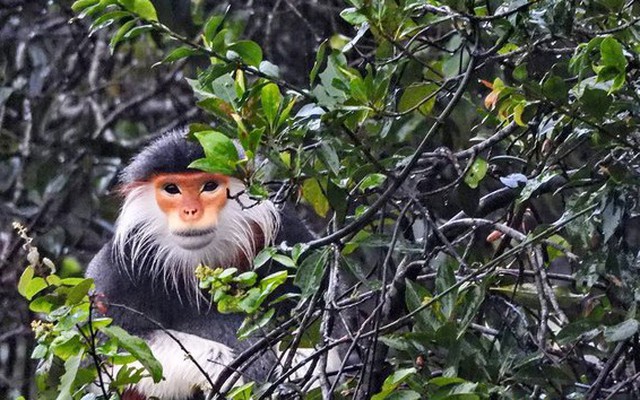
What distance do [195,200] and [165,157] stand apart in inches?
5.1

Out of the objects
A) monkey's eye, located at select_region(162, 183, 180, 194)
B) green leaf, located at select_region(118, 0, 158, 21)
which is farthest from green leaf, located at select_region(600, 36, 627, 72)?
monkey's eye, located at select_region(162, 183, 180, 194)

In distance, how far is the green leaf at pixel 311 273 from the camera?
4.87ft

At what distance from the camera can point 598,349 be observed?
155 cm

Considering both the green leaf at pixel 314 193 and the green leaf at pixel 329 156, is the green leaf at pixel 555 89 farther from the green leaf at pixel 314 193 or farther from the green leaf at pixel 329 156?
the green leaf at pixel 314 193

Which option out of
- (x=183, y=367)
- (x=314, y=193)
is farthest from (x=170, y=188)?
(x=314, y=193)

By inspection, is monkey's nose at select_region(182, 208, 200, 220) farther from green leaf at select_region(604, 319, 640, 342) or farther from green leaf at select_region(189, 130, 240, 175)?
green leaf at select_region(604, 319, 640, 342)

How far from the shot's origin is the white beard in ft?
8.73

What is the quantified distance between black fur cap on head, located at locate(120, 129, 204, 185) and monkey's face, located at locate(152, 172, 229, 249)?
0.02m

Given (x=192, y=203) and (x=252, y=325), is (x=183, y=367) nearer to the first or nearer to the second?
(x=192, y=203)

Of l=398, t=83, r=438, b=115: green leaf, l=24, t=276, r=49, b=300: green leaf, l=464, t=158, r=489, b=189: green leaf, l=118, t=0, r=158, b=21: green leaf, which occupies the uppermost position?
l=118, t=0, r=158, b=21: green leaf

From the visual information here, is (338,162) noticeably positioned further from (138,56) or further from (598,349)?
(138,56)

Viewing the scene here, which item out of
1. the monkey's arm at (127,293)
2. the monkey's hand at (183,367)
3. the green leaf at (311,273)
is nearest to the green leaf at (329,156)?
the green leaf at (311,273)

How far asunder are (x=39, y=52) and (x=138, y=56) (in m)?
0.34

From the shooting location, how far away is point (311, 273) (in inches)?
58.9
